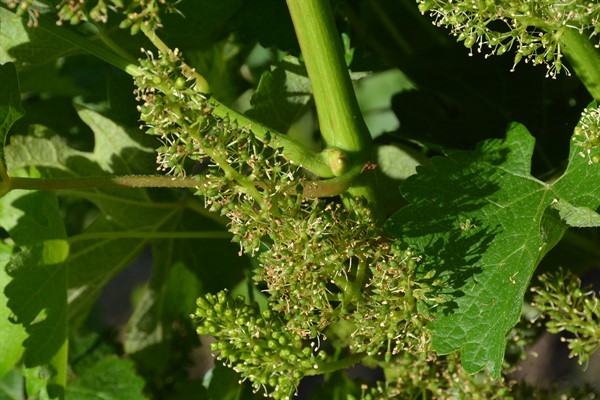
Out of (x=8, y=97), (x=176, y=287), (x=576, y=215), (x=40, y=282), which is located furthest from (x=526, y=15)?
(x=176, y=287)

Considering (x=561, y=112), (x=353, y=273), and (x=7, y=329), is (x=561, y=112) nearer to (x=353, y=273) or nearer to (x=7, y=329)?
(x=353, y=273)

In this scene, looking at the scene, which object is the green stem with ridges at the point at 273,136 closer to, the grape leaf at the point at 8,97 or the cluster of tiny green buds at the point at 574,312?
the grape leaf at the point at 8,97

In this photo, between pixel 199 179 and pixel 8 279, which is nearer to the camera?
pixel 199 179

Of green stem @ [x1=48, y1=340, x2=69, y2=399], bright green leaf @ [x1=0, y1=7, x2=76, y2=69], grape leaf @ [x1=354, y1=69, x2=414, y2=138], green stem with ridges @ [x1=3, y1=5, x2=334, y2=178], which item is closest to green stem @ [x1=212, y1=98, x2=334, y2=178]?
green stem with ridges @ [x1=3, y1=5, x2=334, y2=178]

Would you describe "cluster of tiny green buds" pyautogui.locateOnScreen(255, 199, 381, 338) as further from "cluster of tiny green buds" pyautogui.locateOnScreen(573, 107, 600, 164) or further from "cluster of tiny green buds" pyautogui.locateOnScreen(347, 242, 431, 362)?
"cluster of tiny green buds" pyautogui.locateOnScreen(573, 107, 600, 164)

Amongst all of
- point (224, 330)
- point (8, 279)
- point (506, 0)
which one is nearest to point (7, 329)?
point (8, 279)

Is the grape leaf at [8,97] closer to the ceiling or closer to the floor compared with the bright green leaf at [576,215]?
closer to the ceiling

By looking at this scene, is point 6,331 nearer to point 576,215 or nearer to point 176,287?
point 176,287

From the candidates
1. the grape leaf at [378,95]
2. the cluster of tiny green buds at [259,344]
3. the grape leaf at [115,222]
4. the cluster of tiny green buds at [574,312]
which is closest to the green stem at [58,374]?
the grape leaf at [115,222]
